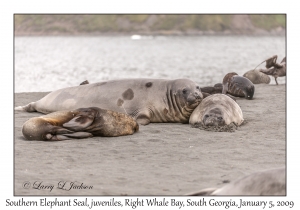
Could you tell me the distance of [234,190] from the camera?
5.38 meters

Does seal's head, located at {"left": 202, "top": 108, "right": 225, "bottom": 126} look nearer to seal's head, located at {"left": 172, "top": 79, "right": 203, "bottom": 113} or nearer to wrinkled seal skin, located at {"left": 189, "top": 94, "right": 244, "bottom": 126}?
wrinkled seal skin, located at {"left": 189, "top": 94, "right": 244, "bottom": 126}

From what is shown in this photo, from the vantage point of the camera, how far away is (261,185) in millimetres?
5301

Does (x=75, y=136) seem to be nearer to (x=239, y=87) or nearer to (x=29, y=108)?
(x=29, y=108)

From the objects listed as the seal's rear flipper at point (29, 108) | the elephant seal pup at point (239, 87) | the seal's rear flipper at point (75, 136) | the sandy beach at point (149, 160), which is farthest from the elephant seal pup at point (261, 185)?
the elephant seal pup at point (239, 87)

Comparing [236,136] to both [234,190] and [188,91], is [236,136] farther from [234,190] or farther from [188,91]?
[234,190]

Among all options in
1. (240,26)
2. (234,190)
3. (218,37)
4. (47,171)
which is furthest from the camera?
(218,37)

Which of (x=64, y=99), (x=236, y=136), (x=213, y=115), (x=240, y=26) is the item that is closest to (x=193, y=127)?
(x=213, y=115)

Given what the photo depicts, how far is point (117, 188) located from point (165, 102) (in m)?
4.71

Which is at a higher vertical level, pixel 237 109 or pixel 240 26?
pixel 240 26

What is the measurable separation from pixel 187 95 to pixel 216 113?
848 mm

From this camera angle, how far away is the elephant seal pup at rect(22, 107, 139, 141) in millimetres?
8977

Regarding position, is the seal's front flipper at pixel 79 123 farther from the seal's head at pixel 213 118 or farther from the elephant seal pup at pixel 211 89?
the elephant seal pup at pixel 211 89

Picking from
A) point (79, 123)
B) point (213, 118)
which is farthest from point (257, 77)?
point (79, 123)
